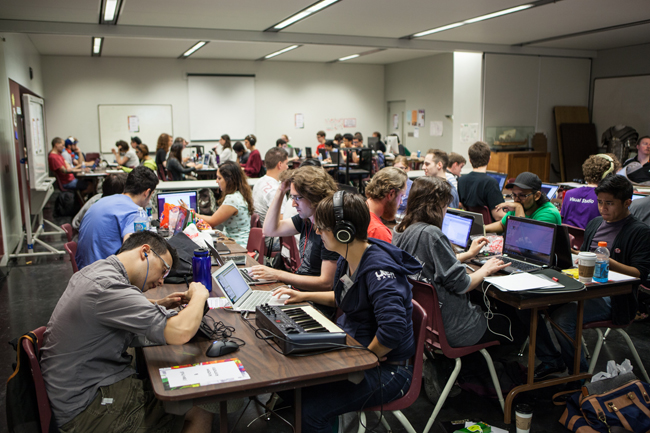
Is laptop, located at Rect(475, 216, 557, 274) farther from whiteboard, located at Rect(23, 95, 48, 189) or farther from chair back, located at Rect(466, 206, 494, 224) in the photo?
whiteboard, located at Rect(23, 95, 48, 189)

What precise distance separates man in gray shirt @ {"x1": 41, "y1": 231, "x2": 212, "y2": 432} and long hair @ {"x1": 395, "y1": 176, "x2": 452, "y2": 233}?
1.30 meters

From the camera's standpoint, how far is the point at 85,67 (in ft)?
39.9

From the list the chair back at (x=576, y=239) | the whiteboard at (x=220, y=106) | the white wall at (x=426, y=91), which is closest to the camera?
the chair back at (x=576, y=239)

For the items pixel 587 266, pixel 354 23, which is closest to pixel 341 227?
pixel 587 266

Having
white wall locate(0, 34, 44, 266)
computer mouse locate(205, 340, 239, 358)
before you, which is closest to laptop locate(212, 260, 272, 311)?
computer mouse locate(205, 340, 239, 358)

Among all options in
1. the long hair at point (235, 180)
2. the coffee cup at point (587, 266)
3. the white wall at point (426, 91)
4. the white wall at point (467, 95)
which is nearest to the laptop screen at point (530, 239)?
the coffee cup at point (587, 266)

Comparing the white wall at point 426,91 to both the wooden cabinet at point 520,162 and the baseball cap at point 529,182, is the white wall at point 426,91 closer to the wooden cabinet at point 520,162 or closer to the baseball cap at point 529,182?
the wooden cabinet at point 520,162

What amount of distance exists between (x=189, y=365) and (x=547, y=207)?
298cm

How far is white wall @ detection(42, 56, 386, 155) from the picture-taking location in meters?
12.1

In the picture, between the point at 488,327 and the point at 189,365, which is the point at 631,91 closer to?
the point at 488,327

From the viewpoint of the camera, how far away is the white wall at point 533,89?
31.5 ft

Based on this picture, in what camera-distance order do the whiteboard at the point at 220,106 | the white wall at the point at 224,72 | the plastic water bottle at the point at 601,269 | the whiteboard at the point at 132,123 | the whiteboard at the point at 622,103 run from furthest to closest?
the whiteboard at the point at 220,106 < the whiteboard at the point at 132,123 < the white wall at the point at 224,72 < the whiteboard at the point at 622,103 < the plastic water bottle at the point at 601,269

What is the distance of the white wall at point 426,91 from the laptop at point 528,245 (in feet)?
31.1

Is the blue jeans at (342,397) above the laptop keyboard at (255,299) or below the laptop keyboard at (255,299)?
below
